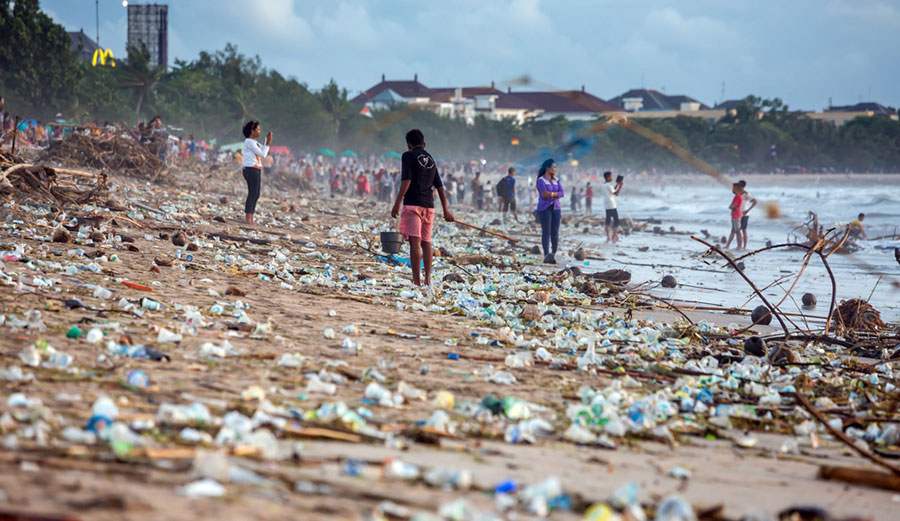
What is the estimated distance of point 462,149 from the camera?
93.0 m

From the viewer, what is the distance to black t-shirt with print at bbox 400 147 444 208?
7.04 m

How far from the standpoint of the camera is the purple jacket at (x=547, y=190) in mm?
10961

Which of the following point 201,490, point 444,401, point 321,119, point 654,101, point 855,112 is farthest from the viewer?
point 654,101

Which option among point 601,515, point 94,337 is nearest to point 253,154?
point 94,337

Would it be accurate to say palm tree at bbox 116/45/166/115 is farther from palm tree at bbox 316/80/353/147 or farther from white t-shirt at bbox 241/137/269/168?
white t-shirt at bbox 241/137/269/168

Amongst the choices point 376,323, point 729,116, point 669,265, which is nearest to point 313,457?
point 376,323

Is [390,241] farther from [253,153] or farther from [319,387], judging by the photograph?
[319,387]

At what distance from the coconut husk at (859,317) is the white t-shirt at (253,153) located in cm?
661

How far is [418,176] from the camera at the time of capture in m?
7.07

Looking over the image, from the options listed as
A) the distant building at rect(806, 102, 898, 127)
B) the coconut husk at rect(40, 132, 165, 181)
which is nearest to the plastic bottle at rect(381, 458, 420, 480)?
the coconut husk at rect(40, 132, 165, 181)

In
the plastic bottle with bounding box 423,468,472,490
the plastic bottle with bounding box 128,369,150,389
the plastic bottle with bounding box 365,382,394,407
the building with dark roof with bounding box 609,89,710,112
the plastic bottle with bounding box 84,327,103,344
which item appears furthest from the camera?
the building with dark roof with bounding box 609,89,710,112

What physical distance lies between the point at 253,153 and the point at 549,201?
4014mm

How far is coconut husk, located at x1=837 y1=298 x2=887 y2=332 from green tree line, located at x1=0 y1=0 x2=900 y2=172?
2621 millimetres

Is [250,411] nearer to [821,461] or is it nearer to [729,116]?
[821,461]
